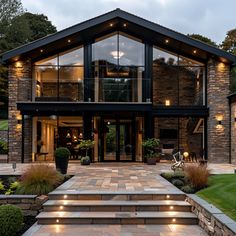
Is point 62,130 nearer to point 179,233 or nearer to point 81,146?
point 81,146

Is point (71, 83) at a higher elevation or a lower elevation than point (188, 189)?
higher

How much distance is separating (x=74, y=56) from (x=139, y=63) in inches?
140

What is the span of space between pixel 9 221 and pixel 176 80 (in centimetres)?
1477

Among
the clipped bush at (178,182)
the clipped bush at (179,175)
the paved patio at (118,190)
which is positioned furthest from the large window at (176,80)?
the clipped bush at (178,182)

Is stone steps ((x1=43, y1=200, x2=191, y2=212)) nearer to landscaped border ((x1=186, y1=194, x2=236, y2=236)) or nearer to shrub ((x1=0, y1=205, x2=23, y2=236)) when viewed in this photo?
landscaped border ((x1=186, y1=194, x2=236, y2=236))

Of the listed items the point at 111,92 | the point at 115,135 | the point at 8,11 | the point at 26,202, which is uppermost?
the point at 8,11

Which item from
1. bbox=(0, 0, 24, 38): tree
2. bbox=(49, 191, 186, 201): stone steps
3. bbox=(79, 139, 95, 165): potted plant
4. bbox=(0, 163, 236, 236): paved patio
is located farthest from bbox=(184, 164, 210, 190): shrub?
bbox=(0, 0, 24, 38): tree

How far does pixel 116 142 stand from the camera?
19688 millimetres

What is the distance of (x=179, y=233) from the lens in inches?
278

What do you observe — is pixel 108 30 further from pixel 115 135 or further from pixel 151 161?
pixel 151 161

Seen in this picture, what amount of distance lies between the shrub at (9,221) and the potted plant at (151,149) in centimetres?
1168

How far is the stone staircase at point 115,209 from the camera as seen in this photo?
773cm

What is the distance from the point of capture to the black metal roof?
1827 cm

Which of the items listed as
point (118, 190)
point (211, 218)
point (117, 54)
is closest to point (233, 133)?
point (117, 54)
